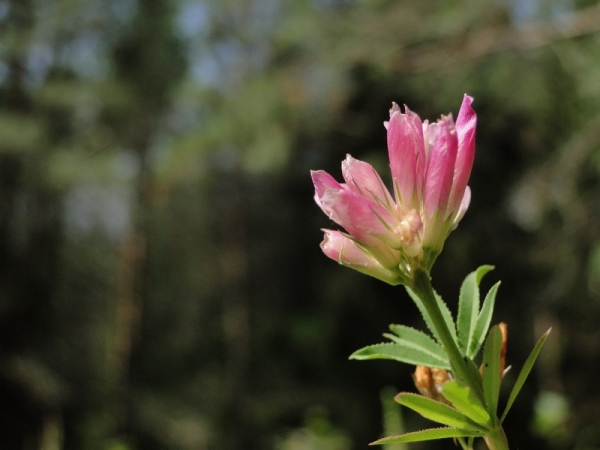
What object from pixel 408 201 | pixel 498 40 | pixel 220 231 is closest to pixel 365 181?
pixel 408 201

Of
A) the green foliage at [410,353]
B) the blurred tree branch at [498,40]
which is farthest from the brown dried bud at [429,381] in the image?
the blurred tree branch at [498,40]

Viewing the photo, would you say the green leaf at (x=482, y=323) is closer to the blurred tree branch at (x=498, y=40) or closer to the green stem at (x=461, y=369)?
the green stem at (x=461, y=369)

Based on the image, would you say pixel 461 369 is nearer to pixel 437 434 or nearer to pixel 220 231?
pixel 437 434

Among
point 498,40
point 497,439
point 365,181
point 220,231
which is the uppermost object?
point 220,231

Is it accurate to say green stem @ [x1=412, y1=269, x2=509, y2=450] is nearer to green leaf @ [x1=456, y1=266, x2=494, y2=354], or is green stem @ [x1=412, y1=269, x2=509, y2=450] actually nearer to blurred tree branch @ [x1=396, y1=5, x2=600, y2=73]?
green leaf @ [x1=456, y1=266, x2=494, y2=354]

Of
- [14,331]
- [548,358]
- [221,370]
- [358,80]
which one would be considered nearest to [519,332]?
[548,358]

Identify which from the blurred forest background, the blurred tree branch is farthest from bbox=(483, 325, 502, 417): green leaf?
the blurred forest background
